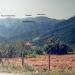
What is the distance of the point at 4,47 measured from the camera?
335cm

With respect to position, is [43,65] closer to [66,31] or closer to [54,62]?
[54,62]

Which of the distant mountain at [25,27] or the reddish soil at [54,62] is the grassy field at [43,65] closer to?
the reddish soil at [54,62]

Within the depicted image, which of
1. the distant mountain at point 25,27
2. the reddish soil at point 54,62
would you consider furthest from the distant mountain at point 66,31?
the reddish soil at point 54,62

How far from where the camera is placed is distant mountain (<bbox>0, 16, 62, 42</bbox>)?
3262 millimetres

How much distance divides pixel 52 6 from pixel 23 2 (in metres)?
0.43

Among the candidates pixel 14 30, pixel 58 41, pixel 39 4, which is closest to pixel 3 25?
pixel 14 30

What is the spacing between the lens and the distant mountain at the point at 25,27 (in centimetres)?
326

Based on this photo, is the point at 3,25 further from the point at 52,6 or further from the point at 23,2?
the point at 52,6

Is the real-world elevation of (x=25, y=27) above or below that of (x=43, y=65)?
above

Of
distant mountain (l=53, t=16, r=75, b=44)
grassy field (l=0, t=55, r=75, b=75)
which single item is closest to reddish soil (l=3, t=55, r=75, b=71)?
grassy field (l=0, t=55, r=75, b=75)

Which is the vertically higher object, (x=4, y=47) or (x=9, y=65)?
(x=4, y=47)

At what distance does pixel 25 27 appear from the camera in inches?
131

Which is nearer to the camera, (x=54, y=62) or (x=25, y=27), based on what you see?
(x=54, y=62)

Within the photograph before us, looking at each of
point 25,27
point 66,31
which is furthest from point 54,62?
point 25,27
